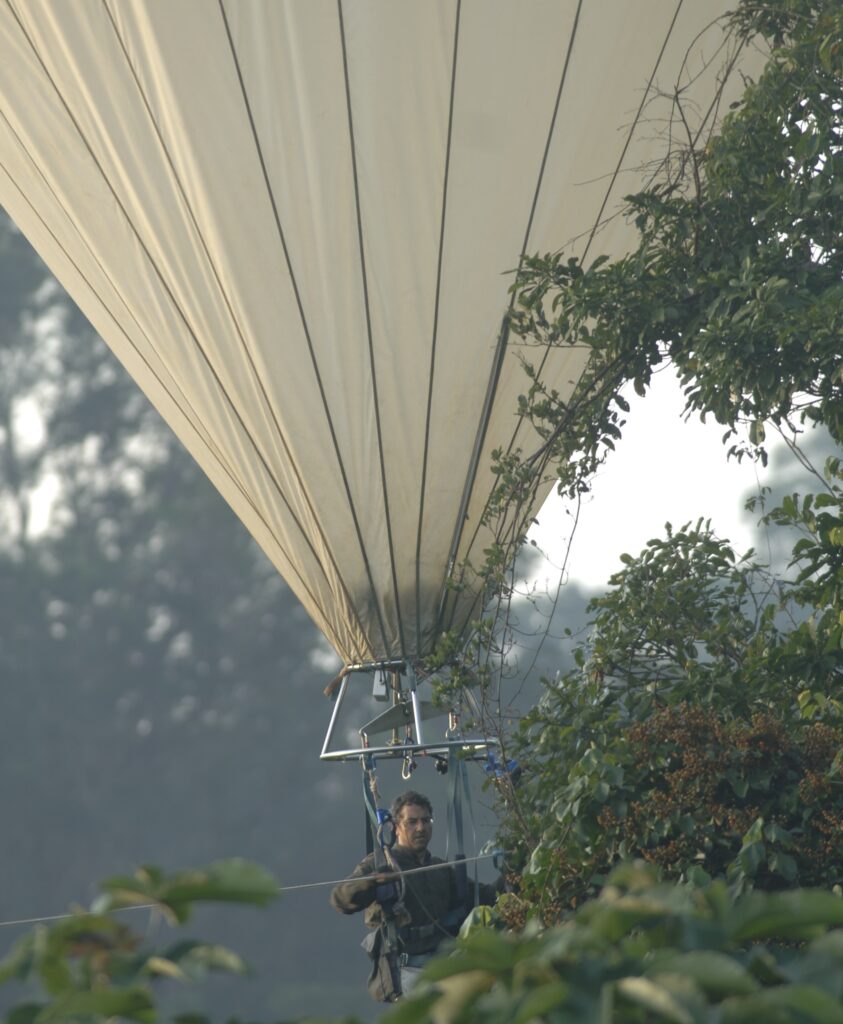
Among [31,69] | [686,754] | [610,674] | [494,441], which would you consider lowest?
[686,754]

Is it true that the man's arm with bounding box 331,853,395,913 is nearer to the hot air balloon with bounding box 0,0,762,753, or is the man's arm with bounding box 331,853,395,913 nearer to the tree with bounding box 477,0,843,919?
the hot air balloon with bounding box 0,0,762,753

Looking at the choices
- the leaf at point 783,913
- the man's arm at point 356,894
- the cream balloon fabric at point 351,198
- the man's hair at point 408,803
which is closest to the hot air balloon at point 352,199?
the cream balloon fabric at point 351,198

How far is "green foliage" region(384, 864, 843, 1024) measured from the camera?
0.68 meters

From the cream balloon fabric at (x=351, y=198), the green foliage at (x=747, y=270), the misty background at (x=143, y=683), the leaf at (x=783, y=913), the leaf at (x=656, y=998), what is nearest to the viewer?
the leaf at (x=656, y=998)

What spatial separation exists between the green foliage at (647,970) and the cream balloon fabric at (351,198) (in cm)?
271

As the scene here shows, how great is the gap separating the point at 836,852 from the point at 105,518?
2376 centimetres

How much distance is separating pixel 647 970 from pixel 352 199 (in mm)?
3118

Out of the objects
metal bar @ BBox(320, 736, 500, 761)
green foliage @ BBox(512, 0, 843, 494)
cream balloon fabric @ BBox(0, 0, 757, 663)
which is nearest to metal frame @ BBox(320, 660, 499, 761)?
metal bar @ BBox(320, 736, 500, 761)

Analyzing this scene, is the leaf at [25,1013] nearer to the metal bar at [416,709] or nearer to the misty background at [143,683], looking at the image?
the metal bar at [416,709]

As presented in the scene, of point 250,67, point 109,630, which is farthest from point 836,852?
point 109,630

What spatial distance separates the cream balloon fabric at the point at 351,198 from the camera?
351 centimetres

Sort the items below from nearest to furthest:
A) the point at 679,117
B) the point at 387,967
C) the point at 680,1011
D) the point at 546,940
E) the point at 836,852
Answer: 1. the point at 680,1011
2. the point at 546,940
3. the point at 836,852
4. the point at 679,117
5. the point at 387,967

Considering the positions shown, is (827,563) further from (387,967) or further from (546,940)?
(546,940)

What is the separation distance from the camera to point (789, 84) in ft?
10.1
